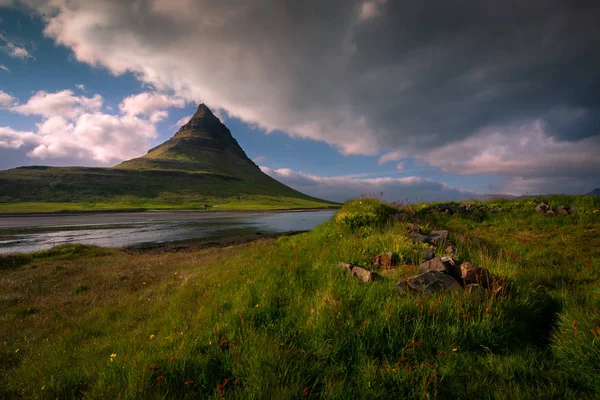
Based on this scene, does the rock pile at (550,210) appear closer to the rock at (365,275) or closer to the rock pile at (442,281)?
the rock pile at (442,281)

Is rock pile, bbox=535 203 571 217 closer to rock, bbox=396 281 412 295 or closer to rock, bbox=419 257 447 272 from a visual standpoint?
rock, bbox=419 257 447 272

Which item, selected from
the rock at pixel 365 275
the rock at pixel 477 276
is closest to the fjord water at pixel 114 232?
the rock at pixel 365 275

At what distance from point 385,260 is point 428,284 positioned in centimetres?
206

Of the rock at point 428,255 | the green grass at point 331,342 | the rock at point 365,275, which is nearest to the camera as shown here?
the green grass at point 331,342

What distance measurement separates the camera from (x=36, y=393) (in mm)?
3770

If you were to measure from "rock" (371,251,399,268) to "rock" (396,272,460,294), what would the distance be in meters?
1.64

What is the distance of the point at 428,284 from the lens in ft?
15.7

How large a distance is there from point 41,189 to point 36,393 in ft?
625

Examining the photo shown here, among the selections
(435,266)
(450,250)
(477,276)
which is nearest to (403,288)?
(435,266)

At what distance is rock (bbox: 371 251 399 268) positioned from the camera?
6.74 metres

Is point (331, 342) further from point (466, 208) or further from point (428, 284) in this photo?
point (466, 208)

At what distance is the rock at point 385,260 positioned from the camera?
6739 mm

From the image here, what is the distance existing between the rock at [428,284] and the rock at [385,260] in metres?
1.64

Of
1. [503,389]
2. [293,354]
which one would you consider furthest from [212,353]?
[503,389]
